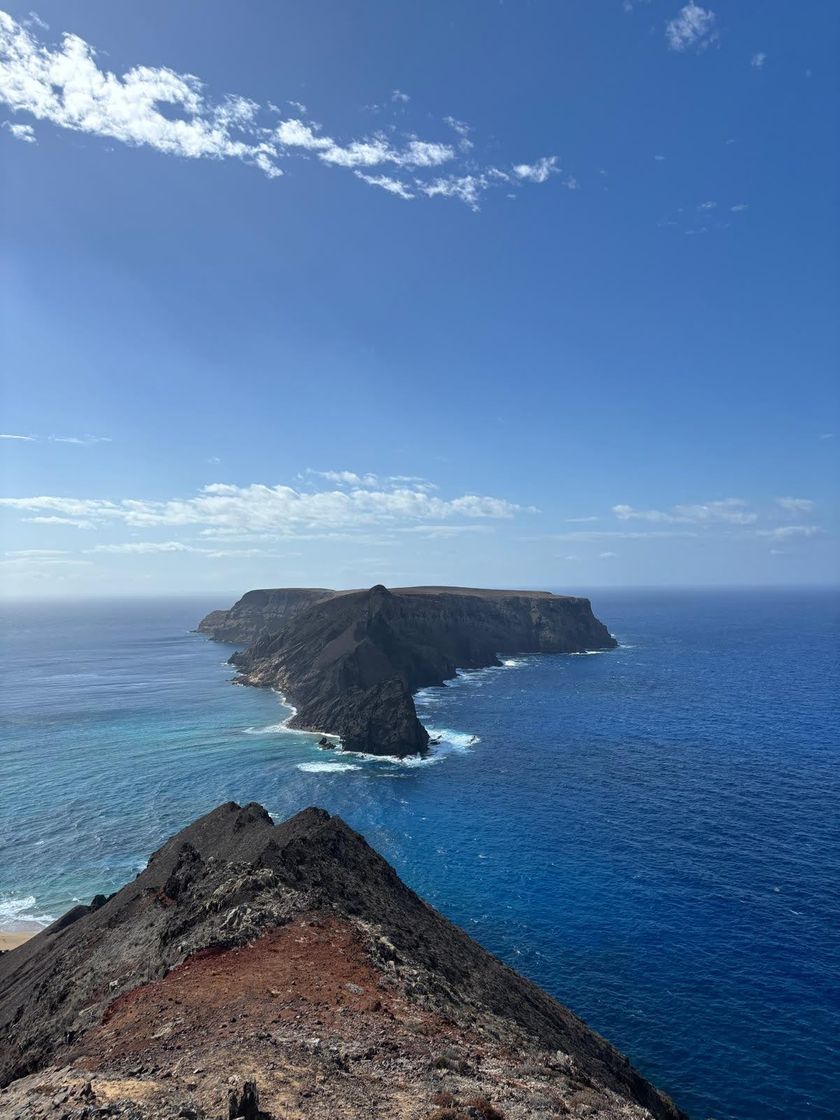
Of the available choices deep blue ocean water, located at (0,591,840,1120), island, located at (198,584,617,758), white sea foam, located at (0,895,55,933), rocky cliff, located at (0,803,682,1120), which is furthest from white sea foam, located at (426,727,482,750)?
rocky cliff, located at (0,803,682,1120)

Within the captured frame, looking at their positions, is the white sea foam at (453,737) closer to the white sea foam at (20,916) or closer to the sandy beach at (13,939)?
the white sea foam at (20,916)

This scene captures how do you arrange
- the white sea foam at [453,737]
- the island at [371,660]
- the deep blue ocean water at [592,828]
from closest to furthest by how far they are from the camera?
the deep blue ocean water at [592,828] → the white sea foam at [453,737] → the island at [371,660]

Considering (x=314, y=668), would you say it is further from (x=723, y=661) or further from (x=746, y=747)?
(x=723, y=661)

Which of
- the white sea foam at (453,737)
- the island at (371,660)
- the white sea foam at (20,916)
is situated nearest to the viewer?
the white sea foam at (20,916)

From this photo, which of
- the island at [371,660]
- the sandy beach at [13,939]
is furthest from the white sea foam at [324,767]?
the sandy beach at [13,939]

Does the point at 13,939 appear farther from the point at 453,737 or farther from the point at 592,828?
the point at 453,737

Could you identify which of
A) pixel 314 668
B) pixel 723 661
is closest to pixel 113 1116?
pixel 314 668
